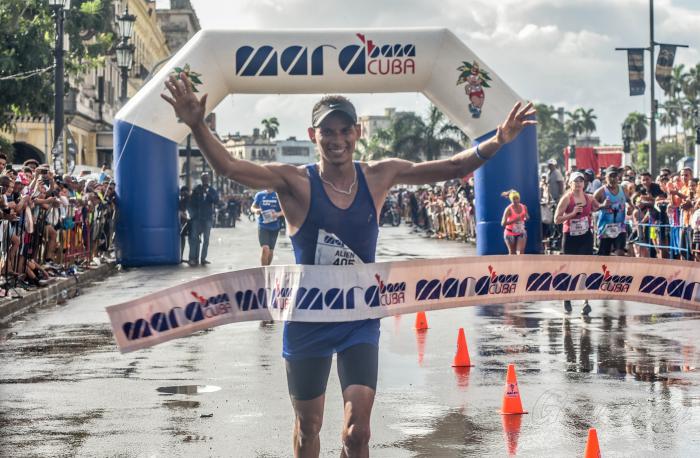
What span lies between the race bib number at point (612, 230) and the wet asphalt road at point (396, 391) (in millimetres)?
1654

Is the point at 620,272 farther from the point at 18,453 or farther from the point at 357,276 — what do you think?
the point at 18,453

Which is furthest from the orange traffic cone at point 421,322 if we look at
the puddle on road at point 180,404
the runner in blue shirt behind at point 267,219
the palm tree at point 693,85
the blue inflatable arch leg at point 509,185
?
the palm tree at point 693,85

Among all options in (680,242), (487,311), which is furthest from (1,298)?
(680,242)

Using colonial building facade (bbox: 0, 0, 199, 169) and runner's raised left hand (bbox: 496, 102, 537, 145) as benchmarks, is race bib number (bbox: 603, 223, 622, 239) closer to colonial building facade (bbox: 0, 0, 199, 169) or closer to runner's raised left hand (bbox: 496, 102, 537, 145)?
runner's raised left hand (bbox: 496, 102, 537, 145)

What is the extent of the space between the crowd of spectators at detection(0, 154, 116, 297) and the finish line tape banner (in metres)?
10.9

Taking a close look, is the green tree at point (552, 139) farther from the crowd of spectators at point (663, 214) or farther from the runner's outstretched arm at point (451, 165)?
the runner's outstretched arm at point (451, 165)

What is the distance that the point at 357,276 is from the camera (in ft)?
18.9

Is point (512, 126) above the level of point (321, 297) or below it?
above

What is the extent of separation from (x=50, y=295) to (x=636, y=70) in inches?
988

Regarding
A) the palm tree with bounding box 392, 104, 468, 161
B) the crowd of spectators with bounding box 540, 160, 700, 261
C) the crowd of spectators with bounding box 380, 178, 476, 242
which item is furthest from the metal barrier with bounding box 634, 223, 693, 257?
the palm tree with bounding box 392, 104, 468, 161

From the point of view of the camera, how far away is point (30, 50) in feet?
90.2

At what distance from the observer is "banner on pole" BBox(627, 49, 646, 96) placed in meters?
39.1

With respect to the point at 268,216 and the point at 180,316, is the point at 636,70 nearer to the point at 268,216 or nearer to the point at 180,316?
the point at 268,216

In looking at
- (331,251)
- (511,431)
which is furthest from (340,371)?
(511,431)
